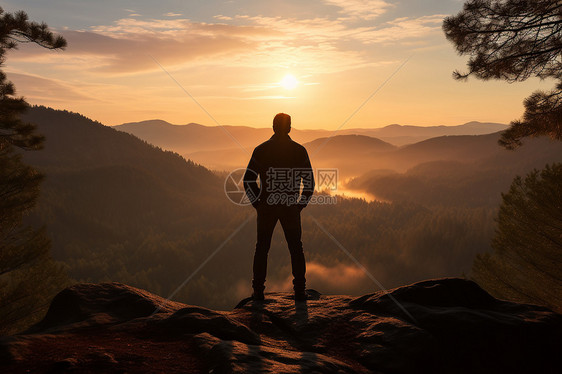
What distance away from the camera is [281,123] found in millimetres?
7902

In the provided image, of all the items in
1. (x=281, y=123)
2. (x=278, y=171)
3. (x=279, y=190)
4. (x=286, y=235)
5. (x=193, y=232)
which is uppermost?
(x=281, y=123)

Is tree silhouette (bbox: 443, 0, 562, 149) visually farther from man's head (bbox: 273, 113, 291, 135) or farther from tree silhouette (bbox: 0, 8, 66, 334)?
tree silhouette (bbox: 0, 8, 66, 334)

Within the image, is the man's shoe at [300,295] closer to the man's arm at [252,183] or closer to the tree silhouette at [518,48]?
the man's arm at [252,183]

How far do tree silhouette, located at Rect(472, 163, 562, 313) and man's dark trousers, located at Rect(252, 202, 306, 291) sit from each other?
50.2 feet

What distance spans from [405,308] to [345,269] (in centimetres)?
8563

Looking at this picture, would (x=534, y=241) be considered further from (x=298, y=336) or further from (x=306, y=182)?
(x=298, y=336)

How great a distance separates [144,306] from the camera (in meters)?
6.39

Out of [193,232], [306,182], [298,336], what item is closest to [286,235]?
[306,182]

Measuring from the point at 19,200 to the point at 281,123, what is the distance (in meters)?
16.9

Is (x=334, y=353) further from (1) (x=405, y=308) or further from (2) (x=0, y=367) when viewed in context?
(2) (x=0, y=367)

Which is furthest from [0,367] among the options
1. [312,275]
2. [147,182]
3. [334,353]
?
[147,182]

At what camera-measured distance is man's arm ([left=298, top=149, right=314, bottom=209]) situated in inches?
313

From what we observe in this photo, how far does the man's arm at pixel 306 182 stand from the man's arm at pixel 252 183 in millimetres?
908

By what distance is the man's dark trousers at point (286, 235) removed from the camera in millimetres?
7855
